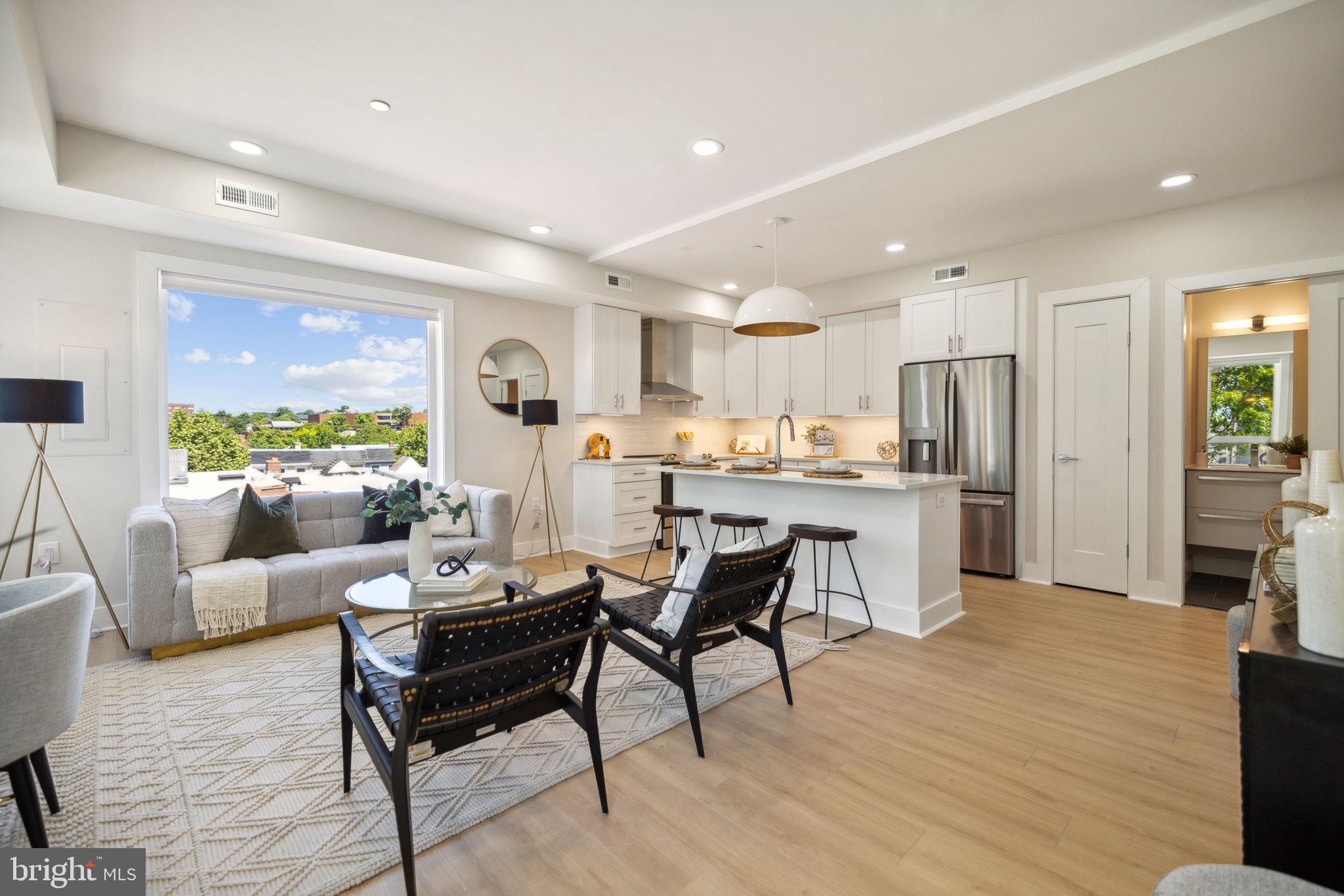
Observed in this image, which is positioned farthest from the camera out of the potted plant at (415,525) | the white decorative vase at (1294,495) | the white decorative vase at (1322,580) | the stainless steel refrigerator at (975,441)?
the stainless steel refrigerator at (975,441)

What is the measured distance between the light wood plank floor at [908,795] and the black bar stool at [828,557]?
1.90 feet

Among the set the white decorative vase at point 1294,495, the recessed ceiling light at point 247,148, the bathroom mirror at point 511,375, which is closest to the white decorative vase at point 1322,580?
the white decorative vase at point 1294,495

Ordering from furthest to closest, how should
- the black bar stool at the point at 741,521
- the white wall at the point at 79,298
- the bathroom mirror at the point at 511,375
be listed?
the bathroom mirror at the point at 511,375 < the black bar stool at the point at 741,521 < the white wall at the point at 79,298

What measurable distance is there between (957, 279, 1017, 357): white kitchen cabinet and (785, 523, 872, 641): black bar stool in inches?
93.5

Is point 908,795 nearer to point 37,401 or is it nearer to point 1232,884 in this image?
point 1232,884

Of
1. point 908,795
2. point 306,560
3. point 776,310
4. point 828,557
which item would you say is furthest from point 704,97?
point 306,560

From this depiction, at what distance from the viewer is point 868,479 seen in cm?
367

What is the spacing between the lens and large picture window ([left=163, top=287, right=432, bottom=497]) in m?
4.16

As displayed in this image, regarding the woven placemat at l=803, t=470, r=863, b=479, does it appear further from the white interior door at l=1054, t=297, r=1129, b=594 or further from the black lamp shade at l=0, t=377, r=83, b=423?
the black lamp shade at l=0, t=377, r=83, b=423

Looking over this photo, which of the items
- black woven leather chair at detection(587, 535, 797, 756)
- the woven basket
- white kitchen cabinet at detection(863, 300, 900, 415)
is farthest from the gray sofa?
the woven basket

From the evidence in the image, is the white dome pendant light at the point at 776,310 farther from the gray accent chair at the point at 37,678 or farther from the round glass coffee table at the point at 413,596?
the gray accent chair at the point at 37,678

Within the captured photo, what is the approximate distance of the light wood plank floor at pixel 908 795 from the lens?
169 cm

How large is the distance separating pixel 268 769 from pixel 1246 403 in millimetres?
7425

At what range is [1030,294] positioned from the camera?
4.83 metres
